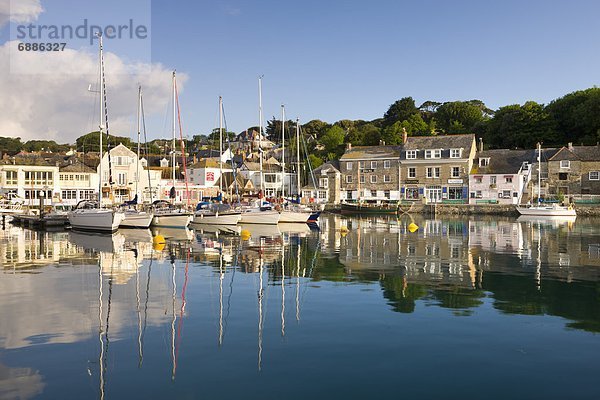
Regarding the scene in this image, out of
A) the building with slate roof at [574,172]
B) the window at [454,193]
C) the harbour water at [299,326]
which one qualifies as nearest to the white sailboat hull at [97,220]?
the harbour water at [299,326]

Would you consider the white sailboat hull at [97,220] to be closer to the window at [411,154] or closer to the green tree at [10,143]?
the window at [411,154]

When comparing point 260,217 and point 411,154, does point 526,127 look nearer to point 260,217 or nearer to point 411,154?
point 411,154

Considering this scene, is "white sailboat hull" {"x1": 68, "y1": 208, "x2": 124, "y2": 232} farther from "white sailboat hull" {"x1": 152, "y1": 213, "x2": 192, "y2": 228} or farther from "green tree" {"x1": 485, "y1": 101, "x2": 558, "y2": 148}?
"green tree" {"x1": 485, "y1": 101, "x2": 558, "y2": 148}

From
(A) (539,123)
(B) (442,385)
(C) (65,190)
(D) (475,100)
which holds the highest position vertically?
(D) (475,100)

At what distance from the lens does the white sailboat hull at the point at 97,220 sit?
39.2m

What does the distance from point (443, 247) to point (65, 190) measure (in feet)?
200

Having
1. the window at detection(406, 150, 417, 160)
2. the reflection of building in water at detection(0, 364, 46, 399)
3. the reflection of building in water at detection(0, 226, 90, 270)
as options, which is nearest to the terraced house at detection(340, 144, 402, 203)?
the window at detection(406, 150, 417, 160)

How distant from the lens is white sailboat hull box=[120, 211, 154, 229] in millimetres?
42469

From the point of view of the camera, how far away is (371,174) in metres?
81.3

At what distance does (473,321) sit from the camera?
1298cm

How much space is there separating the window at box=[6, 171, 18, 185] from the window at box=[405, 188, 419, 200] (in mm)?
56560

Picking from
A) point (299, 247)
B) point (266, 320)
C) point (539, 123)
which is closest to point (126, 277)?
point (266, 320)

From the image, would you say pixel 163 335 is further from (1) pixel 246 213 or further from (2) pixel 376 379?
(1) pixel 246 213

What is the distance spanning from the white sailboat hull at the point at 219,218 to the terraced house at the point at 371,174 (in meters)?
38.4
